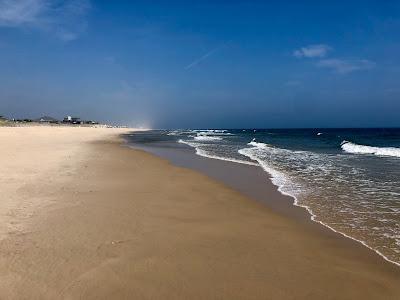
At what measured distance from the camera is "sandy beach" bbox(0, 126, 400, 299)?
14.8 ft

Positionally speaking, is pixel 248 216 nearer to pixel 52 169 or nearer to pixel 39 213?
pixel 39 213

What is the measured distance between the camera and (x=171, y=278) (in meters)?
4.80

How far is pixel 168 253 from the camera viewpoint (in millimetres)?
5699

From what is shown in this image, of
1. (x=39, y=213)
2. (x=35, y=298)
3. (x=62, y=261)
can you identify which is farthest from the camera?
(x=39, y=213)

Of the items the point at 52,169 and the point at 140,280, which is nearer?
the point at 140,280

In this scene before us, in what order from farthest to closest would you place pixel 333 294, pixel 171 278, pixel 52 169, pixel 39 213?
pixel 52 169 → pixel 39 213 → pixel 171 278 → pixel 333 294

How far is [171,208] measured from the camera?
8.84m

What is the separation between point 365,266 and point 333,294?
1278 millimetres

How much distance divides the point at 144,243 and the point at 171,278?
1.44m

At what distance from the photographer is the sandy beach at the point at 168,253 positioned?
4512mm

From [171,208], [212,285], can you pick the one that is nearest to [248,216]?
[171,208]

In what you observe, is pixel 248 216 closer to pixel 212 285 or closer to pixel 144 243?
pixel 144 243

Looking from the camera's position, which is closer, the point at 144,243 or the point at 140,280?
the point at 140,280

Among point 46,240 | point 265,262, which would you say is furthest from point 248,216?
point 46,240
